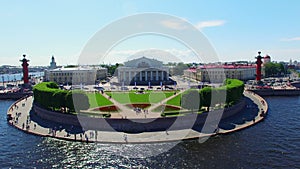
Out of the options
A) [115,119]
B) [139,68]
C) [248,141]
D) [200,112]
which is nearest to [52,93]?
[115,119]

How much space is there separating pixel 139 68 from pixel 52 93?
2868 inches

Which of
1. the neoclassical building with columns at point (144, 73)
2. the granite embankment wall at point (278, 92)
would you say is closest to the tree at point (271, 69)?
the granite embankment wall at point (278, 92)

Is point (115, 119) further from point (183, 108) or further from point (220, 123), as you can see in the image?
point (220, 123)

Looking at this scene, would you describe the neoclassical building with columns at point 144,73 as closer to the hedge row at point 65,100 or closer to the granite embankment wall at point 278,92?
the granite embankment wall at point 278,92

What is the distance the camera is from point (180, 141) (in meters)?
37.2

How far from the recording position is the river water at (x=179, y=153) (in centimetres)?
3011

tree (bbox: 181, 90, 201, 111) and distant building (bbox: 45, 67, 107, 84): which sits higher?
distant building (bbox: 45, 67, 107, 84)

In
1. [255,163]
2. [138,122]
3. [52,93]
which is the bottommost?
[255,163]

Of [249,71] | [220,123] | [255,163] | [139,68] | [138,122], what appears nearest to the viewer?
[255,163]

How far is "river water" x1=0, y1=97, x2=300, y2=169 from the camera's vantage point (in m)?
30.1

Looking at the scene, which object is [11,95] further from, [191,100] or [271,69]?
[271,69]

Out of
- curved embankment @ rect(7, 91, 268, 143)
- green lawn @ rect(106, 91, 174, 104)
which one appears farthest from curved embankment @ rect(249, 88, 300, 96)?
curved embankment @ rect(7, 91, 268, 143)

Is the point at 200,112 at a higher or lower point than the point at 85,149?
higher

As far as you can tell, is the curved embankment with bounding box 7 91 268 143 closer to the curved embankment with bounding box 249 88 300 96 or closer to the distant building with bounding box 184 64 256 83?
the curved embankment with bounding box 249 88 300 96
